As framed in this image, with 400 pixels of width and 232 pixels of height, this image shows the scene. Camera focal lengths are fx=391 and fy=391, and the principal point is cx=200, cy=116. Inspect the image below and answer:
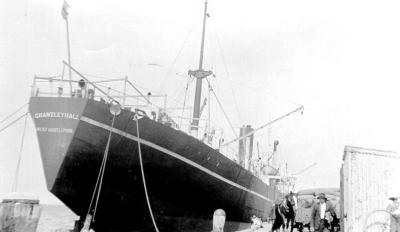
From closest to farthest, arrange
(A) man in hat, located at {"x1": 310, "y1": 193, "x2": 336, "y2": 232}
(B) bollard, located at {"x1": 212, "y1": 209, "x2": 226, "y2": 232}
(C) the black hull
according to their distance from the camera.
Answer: (B) bollard, located at {"x1": 212, "y1": 209, "x2": 226, "y2": 232}
(C) the black hull
(A) man in hat, located at {"x1": 310, "y1": 193, "x2": 336, "y2": 232}

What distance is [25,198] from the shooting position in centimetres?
584

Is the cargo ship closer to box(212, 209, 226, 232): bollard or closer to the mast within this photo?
box(212, 209, 226, 232): bollard

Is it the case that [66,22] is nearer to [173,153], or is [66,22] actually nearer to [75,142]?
[75,142]

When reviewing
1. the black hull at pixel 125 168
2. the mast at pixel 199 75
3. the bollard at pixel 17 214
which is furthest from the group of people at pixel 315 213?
the bollard at pixel 17 214

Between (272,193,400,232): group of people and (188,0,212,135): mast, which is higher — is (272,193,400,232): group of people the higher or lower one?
the lower one

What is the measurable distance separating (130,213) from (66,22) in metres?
5.87

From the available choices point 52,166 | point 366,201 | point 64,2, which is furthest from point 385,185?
point 64,2

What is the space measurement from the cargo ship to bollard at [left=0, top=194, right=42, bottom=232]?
436 centimetres

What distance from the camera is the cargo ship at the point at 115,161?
1082 cm

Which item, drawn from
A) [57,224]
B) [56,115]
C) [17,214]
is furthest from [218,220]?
[57,224]

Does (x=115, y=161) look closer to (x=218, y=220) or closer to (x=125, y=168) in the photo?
(x=125, y=168)

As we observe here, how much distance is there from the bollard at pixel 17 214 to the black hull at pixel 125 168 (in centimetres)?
494

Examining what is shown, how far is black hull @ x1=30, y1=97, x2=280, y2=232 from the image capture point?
35.6 feet

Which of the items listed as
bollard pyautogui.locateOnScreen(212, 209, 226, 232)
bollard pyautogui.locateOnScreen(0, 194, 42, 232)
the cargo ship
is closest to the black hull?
the cargo ship
